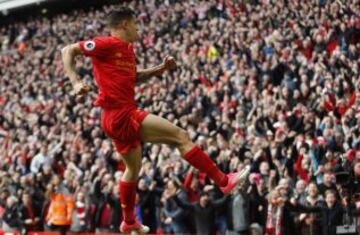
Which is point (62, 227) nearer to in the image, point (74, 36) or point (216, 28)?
point (216, 28)

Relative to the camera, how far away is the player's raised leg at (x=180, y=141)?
29.7 ft

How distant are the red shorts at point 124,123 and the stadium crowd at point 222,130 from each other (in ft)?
9.84

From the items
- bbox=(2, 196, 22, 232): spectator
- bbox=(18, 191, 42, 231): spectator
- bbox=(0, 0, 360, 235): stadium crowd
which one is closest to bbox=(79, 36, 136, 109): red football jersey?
bbox=(0, 0, 360, 235): stadium crowd

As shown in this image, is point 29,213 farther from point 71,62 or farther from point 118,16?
point 71,62

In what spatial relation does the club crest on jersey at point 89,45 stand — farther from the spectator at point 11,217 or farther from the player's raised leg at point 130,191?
the spectator at point 11,217

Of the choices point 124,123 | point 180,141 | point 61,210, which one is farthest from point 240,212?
point 124,123

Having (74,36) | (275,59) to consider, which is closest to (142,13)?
(74,36)

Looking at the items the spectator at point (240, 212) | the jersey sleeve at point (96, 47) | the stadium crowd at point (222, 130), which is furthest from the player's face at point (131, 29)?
the spectator at point (240, 212)

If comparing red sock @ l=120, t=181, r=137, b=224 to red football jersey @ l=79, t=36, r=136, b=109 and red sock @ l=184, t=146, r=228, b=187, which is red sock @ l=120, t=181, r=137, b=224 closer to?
red sock @ l=184, t=146, r=228, b=187

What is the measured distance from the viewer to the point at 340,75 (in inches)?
691

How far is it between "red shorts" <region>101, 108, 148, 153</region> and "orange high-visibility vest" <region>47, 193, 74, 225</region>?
9.05m

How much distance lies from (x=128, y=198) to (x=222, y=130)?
842cm

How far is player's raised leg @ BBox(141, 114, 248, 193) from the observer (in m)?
9.05

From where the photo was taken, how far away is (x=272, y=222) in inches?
571
